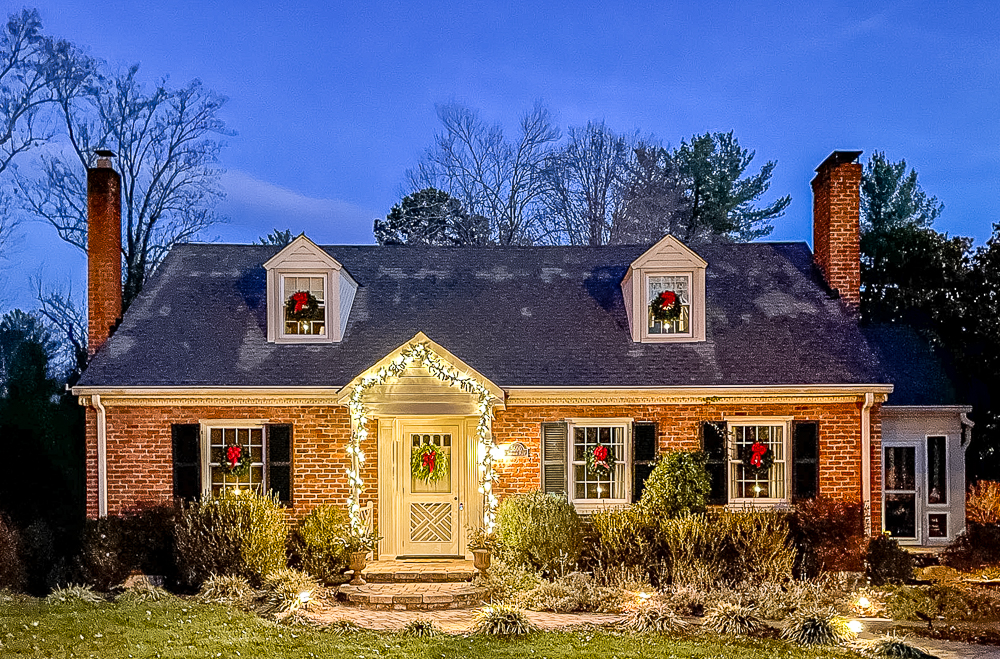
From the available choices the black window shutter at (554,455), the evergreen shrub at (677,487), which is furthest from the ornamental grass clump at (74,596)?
the evergreen shrub at (677,487)

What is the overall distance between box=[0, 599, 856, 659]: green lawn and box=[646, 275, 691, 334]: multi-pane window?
6.25 meters

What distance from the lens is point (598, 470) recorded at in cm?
1369

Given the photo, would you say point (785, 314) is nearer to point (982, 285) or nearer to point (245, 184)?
point (982, 285)

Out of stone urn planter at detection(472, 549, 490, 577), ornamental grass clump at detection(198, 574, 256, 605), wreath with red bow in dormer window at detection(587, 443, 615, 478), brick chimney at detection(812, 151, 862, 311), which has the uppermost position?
brick chimney at detection(812, 151, 862, 311)

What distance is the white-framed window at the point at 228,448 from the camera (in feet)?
44.7

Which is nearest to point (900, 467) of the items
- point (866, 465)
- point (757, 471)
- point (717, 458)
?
point (866, 465)

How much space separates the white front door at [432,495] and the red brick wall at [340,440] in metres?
0.59

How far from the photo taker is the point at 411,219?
29.5 m

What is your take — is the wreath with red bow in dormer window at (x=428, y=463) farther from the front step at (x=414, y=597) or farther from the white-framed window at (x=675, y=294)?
the white-framed window at (x=675, y=294)

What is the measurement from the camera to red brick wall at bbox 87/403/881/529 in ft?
44.5

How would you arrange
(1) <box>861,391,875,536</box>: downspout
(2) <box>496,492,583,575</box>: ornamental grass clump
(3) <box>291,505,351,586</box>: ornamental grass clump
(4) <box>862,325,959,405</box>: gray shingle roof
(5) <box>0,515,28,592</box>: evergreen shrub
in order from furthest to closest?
(4) <box>862,325,959,405</box>: gray shingle roof
(1) <box>861,391,875,536</box>: downspout
(5) <box>0,515,28,592</box>: evergreen shrub
(3) <box>291,505,351,586</box>: ornamental grass clump
(2) <box>496,492,583,575</box>: ornamental grass clump

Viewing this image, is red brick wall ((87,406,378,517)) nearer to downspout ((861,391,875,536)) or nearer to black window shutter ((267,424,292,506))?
black window shutter ((267,424,292,506))

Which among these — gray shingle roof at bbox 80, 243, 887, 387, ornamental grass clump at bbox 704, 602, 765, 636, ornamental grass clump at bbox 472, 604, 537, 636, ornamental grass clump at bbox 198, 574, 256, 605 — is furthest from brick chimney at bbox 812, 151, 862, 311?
ornamental grass clump at bbox 198, 574, 256, 605

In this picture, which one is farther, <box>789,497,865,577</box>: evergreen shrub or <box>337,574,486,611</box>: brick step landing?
<box>789,497,865,577</box>: evergreen shrub
